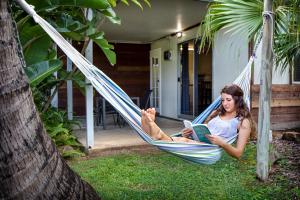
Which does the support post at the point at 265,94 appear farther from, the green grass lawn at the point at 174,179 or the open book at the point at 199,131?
the open book at the point at 199,131

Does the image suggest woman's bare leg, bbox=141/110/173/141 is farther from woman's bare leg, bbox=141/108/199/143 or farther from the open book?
the open book

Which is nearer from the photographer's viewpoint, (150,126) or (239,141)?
(150,126)

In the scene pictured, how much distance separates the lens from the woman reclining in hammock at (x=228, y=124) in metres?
2.78

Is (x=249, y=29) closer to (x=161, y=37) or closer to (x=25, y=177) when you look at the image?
(x=25, y=177)

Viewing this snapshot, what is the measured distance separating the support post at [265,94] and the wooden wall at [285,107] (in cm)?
299

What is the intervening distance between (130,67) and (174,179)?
7.05 metres

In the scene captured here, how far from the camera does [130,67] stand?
34.7ft

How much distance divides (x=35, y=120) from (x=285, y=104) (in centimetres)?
614

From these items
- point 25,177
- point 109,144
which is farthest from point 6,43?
point 109,144

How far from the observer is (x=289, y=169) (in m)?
4.32

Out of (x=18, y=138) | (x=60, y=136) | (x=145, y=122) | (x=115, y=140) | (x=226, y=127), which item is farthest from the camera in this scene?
(x=115, y=140)

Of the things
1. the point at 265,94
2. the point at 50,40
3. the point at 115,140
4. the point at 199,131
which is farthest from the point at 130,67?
the point at 199,131

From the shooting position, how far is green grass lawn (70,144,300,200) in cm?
339

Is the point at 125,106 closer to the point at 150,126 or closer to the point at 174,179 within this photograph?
the point at 150,126
